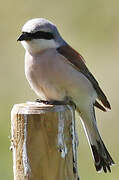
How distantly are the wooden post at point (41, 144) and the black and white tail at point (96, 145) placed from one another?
3.49 ft

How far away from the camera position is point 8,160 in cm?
920

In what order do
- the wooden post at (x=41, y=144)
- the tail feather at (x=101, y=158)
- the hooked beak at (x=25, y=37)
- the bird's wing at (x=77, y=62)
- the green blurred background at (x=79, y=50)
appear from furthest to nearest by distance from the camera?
the green blurred background at (x=79, y=50) → the bird's wing at (x=77, y=62) → the hooked beak at (x=25, y=37) → the tail feather at (x=101, y=158) → the wooden post at (x=41, y=144)

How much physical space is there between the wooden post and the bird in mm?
1136

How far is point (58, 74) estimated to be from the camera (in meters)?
6.27

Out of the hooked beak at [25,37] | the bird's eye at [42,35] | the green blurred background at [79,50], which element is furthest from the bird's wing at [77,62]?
the green blurred background at [79,50]

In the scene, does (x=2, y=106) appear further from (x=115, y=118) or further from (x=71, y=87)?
(x=71, y=87)

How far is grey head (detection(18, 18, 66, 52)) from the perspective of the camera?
6318 millimetres

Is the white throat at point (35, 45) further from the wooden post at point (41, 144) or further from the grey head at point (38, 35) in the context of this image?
the wooden post at point (41, 144)

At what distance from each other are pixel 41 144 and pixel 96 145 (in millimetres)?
1483

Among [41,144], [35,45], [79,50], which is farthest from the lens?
[79,50]

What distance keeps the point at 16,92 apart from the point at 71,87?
5110 millimetres

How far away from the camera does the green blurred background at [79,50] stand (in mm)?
9781

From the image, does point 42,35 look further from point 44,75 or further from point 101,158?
point 101,158

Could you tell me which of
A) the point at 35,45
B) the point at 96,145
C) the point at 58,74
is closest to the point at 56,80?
the point at 58,74
